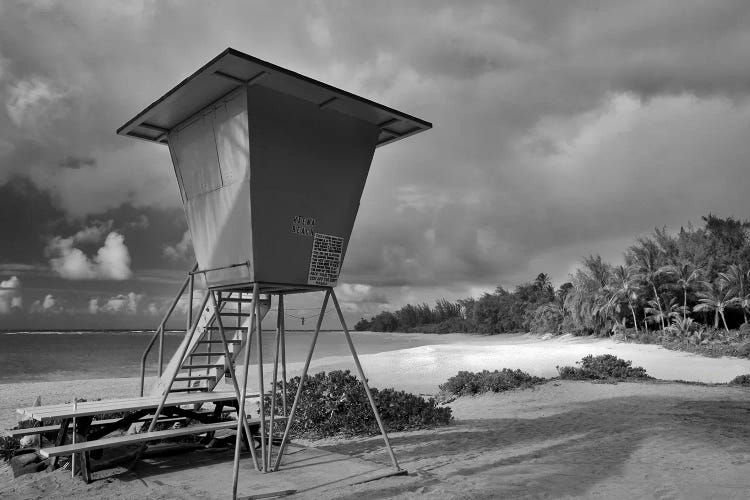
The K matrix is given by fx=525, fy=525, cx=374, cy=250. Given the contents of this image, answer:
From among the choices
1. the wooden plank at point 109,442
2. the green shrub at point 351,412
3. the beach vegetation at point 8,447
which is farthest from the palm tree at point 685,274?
the beach vegetation at point 8,447

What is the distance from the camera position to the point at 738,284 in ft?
113

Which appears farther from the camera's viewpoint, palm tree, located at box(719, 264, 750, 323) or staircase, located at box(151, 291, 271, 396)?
palm tree, located at box(719, 264, 750, 323)

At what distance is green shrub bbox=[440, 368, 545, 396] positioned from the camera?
13352 mm

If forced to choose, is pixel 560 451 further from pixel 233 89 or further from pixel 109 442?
pixel 233 89

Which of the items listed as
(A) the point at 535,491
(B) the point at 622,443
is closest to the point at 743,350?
(B) the point at 622,443

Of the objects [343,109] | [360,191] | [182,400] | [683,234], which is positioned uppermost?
[683,234]

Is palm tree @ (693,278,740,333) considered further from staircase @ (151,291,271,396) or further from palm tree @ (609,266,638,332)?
staircase @ (151,291,271,396)

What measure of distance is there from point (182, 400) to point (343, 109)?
3971 millimetres

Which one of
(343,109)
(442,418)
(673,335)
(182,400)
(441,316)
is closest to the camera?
(343,109)

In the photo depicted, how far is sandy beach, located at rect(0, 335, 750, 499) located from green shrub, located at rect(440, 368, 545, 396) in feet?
1.42

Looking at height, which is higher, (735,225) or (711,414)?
(735,225)

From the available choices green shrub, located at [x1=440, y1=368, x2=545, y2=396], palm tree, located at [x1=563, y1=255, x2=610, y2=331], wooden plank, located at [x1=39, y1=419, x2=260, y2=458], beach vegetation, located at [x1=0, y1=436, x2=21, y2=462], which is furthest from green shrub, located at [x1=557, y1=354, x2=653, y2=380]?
palm tree, located at [x1=563, y1=255, x2=610, y2=331]

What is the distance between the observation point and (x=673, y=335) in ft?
111

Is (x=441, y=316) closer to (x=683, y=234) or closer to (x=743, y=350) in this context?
(x=683, y=234)
